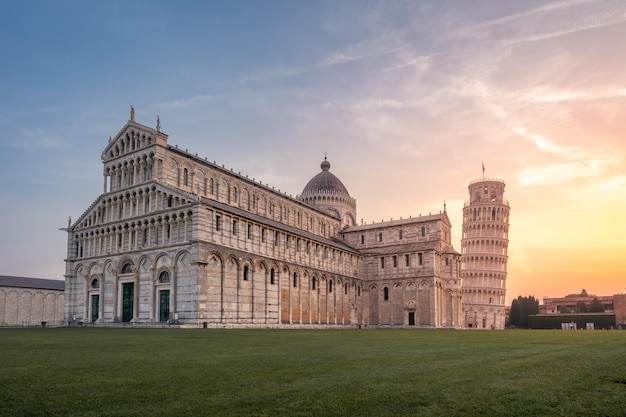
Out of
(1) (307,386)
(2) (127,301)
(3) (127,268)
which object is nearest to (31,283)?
(3) (127,268)

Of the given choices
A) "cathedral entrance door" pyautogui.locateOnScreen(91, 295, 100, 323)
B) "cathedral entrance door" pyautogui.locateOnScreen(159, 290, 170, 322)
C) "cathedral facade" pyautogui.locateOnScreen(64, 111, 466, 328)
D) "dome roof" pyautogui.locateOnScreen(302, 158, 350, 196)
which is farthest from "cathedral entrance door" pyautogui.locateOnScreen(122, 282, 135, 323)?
"dome roof" pyautogui.locateOnScreen(302, 158, 350, 196)

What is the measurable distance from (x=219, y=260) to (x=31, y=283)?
4843 cm

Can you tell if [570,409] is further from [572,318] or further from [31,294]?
[572,318]

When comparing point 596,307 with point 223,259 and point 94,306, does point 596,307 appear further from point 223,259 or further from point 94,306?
point 94,306

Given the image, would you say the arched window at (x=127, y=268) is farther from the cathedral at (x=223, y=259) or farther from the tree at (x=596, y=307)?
the tree at (x=596, y=307)

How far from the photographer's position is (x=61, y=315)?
8769cm

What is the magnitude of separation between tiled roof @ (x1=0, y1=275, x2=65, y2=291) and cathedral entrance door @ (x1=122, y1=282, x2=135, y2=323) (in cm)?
3299

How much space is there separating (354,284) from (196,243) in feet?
116

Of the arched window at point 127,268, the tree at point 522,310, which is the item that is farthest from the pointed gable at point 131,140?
the tree at point 522,310

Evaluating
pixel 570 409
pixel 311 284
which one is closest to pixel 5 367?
pixel 570 409

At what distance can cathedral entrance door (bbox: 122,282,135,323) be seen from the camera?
187 feet

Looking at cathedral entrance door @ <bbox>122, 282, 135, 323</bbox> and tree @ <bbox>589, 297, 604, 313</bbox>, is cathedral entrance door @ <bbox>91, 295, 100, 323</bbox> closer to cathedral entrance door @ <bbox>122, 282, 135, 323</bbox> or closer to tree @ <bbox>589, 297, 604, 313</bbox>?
cathedral entrance door @ <bbox>122, 282, 135, 323</bbox>

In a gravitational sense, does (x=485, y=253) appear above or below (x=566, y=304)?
above

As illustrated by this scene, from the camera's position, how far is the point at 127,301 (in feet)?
189
